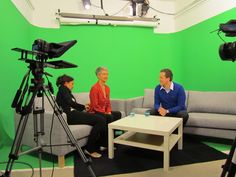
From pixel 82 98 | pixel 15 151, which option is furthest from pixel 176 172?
pixel 82 98

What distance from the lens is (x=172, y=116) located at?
299 centimetres

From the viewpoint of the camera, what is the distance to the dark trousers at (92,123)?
2588 mm

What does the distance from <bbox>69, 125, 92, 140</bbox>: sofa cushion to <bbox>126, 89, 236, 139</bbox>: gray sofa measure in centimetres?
116

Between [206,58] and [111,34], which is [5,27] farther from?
[206,58]

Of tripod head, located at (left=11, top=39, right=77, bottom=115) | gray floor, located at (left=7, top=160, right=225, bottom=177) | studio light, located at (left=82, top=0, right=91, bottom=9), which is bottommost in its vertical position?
gray floor, located at (left=7, top=160, right=225, bottom=177)

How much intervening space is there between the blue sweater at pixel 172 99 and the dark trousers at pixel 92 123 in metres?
0.92

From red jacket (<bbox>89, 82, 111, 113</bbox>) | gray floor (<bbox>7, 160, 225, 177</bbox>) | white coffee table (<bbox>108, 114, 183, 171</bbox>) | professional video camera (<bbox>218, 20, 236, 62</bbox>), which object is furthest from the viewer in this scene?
red jacket (<bbox>89, 82, 111, 113</bbox>)

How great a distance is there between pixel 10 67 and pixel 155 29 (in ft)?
9.69

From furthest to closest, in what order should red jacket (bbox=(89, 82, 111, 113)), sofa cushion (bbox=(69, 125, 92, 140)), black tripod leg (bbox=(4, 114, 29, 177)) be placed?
1. red jacket (bbox=(89, 82, 111, 113))
2. sofa cushion (bbox=(69, 125, 92, 140))
3. black tripod leg (bbox=(4, 114, 29, 177))

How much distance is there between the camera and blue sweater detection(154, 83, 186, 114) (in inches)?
118

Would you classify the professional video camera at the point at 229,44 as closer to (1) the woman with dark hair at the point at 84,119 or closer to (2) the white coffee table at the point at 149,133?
(2) the white coffee table at the point at 149,133

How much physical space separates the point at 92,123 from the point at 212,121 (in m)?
1.62

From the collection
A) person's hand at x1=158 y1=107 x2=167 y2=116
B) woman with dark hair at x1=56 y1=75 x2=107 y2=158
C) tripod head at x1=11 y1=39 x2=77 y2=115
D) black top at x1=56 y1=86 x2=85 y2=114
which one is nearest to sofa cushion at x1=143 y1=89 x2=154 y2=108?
person's hand at x1=158 y1=107 x2=167 y2=116

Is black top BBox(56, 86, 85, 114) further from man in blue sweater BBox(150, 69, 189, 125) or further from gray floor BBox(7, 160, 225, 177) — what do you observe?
man in blue sweater BBox(150, 69, 189, 125)
